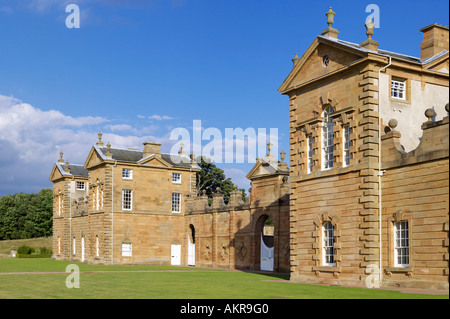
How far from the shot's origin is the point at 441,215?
22094 mm

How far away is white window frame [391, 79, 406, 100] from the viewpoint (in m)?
26.5

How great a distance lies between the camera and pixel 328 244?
2792 cm

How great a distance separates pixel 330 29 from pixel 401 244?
11.6 metres

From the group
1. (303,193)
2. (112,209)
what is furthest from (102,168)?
(303,193)

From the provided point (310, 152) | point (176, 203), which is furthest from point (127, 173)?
point (310, 152)

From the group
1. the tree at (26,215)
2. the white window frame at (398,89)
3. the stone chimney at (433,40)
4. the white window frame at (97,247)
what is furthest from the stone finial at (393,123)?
the tree at (26,215)

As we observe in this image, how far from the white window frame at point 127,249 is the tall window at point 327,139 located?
29.2m

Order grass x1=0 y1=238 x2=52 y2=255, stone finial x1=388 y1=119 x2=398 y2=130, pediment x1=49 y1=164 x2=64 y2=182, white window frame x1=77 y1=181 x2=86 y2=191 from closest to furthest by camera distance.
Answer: stone finial x1=388 y1=119 x2=398 y2=130
white window frame x1=77 y1=181 x2=86 y2=191
pediment x1=49 y1=164 x2=64 y2=182
grass x1=0 y1=238 x2=52 y2=255

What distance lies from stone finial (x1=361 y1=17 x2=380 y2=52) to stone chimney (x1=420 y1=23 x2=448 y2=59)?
11.5 feet

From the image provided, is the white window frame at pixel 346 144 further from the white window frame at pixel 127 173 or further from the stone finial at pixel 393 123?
the white window frame at pixel 127 173

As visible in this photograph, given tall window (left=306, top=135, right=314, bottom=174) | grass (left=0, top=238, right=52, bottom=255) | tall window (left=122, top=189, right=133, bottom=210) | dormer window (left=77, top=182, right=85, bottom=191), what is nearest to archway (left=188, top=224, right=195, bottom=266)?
tall window (left=122, top=189, right=133, bottom=210)

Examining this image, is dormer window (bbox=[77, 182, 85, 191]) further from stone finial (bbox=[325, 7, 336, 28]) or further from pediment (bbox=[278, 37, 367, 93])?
stone finial (bbox=[325, 7, 336, 28])

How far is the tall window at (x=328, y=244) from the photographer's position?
1091 inches

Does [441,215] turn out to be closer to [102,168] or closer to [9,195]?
[102,168]
